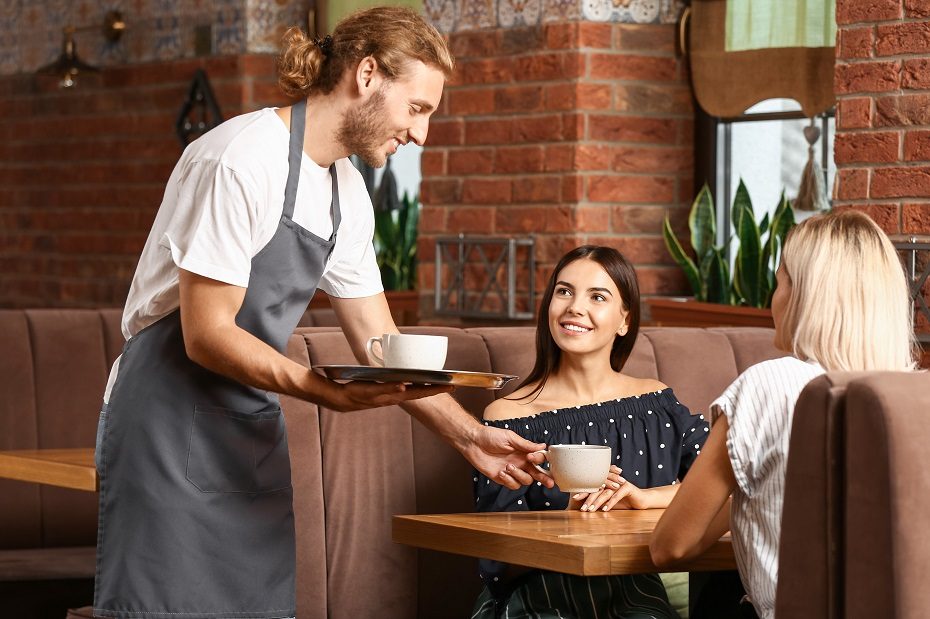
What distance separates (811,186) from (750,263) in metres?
0.30

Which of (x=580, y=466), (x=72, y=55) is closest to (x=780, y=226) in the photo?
(x=580, y=466)

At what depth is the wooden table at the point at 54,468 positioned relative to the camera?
2867 mm

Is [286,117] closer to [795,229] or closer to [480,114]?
[795,229]

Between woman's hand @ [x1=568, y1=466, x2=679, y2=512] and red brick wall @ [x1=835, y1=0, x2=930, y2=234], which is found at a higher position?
red brick wall @ [x1=835, y1=0, x2=930, y2=234]

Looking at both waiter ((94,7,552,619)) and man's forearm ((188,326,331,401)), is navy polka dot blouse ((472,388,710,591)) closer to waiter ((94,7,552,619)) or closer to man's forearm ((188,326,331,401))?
waiter ((94,7,552,619))

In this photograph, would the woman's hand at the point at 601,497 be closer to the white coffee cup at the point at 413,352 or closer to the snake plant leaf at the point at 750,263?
the white coffee cup at the point at 413,352

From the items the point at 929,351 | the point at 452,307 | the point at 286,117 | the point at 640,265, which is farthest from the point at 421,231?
the point at 286,117

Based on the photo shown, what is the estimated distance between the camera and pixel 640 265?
460 cm

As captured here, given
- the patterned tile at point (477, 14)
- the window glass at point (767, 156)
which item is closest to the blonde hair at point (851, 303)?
the window glass at point (767, 156)

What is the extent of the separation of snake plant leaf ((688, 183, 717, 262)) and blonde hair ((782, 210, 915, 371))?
2.35 m

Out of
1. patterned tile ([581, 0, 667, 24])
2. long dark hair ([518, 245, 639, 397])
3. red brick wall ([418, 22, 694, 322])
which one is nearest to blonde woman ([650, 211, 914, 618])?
long dark hair ([518, 245, 639, 397])

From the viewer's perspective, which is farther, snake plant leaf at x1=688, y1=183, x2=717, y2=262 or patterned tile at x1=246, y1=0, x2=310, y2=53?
patterned tile at x1=246, y1=0, x2=310, y2=53

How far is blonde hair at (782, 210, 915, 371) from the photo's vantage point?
2.04m

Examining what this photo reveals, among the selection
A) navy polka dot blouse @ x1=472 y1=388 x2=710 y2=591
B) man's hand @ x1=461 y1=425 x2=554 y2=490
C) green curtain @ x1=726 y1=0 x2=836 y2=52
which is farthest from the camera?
green curtain @ x1=726 y1=0 x2=836 y2=52
